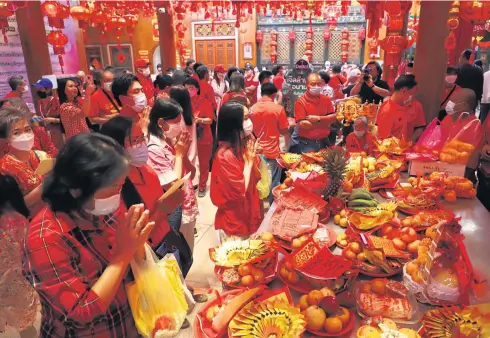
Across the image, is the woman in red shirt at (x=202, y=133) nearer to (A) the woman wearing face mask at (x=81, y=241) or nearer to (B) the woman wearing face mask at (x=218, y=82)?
(B) the woman wearing face mask at (x=218, y=82)

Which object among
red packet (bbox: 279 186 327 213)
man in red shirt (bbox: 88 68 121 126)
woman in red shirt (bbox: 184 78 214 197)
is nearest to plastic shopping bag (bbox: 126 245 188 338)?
red packet (bbox: 279 186 327 213)

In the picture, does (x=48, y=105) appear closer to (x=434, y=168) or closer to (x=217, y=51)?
(x=434, y=168)

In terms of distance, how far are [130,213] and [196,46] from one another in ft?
52.6

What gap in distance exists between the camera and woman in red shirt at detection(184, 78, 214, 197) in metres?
4.86

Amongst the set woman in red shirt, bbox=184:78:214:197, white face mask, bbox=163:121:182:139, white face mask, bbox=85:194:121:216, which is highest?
white face mask, bbox=85:194:121:216

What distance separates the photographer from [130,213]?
1.21 meters

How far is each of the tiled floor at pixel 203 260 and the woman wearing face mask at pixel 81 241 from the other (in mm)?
1254

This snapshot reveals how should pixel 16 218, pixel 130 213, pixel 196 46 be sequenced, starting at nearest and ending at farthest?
1. pixel 130 213
2. pixel 16 218
3. pixel 196 46

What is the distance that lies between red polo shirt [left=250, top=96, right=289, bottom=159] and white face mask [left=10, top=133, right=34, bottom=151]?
2081 millimetres

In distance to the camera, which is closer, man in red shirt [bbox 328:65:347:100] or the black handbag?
the black handbag

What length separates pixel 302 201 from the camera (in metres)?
2.18

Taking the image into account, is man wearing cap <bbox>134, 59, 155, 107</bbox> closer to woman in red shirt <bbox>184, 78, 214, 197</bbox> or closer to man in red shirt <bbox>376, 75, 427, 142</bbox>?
woman in red shirt <bbox>184, 78, 214, 197</bbox>

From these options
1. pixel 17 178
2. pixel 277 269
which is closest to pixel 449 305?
pixel 277 269

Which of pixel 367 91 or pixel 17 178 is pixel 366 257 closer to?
pixel 17 178
